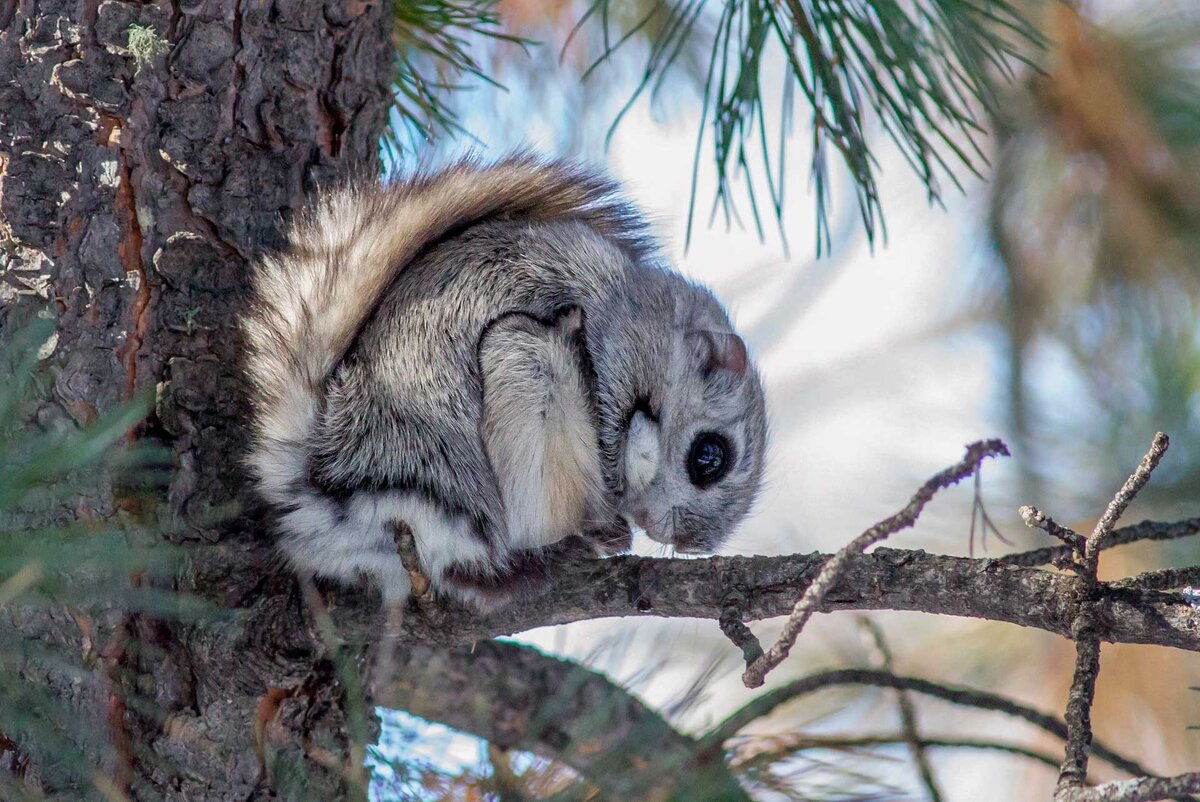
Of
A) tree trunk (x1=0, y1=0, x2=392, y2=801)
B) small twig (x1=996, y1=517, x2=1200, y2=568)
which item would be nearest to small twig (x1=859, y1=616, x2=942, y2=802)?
small twig (x1=996, y1=517, x2=1200, y2=568)

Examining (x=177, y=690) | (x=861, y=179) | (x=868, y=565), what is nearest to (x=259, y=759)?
(x=177, y=690)

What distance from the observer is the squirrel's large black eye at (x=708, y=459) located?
1.64m

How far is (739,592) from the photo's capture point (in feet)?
3.67

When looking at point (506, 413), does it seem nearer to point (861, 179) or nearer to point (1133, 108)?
point (861, 179)

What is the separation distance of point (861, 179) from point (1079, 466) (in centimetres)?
158

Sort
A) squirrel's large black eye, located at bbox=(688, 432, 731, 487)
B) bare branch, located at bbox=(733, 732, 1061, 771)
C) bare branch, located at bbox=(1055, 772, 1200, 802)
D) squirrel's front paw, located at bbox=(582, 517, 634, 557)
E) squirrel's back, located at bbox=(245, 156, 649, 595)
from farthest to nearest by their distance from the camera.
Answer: squirrel's large black eye, located at bbox=(688, 432, 731, 487) < squirrel's front paw, located at bbox=(582, 517, 634, 557) < squirrel's back, located at bbox=(245, 156, 649, 595) < bare branch, located at bbox=(733, 732, 1061, 771) < bare branch, located at bbox=(1055, 772, 1200, 802)

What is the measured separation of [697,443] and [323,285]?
0.59m

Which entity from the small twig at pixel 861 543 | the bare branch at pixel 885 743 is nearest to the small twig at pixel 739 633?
the small twig at pixel 861 543

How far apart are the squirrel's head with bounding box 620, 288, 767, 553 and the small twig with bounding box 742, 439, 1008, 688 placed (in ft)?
2.24

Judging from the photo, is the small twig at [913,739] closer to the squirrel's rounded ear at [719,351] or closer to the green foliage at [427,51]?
the squirrel's rounded ear at [719,351]

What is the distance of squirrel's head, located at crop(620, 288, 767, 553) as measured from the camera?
5.15ft

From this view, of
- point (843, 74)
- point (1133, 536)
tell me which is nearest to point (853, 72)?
point (843, 74)

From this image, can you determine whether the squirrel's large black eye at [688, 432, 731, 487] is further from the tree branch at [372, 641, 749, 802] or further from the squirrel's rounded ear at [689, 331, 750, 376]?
the tree branch at [372, 641, 749, 802]

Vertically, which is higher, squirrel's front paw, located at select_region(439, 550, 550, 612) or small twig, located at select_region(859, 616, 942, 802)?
squirrel's front paw, located at select_region(439, 550, 550, 612)
